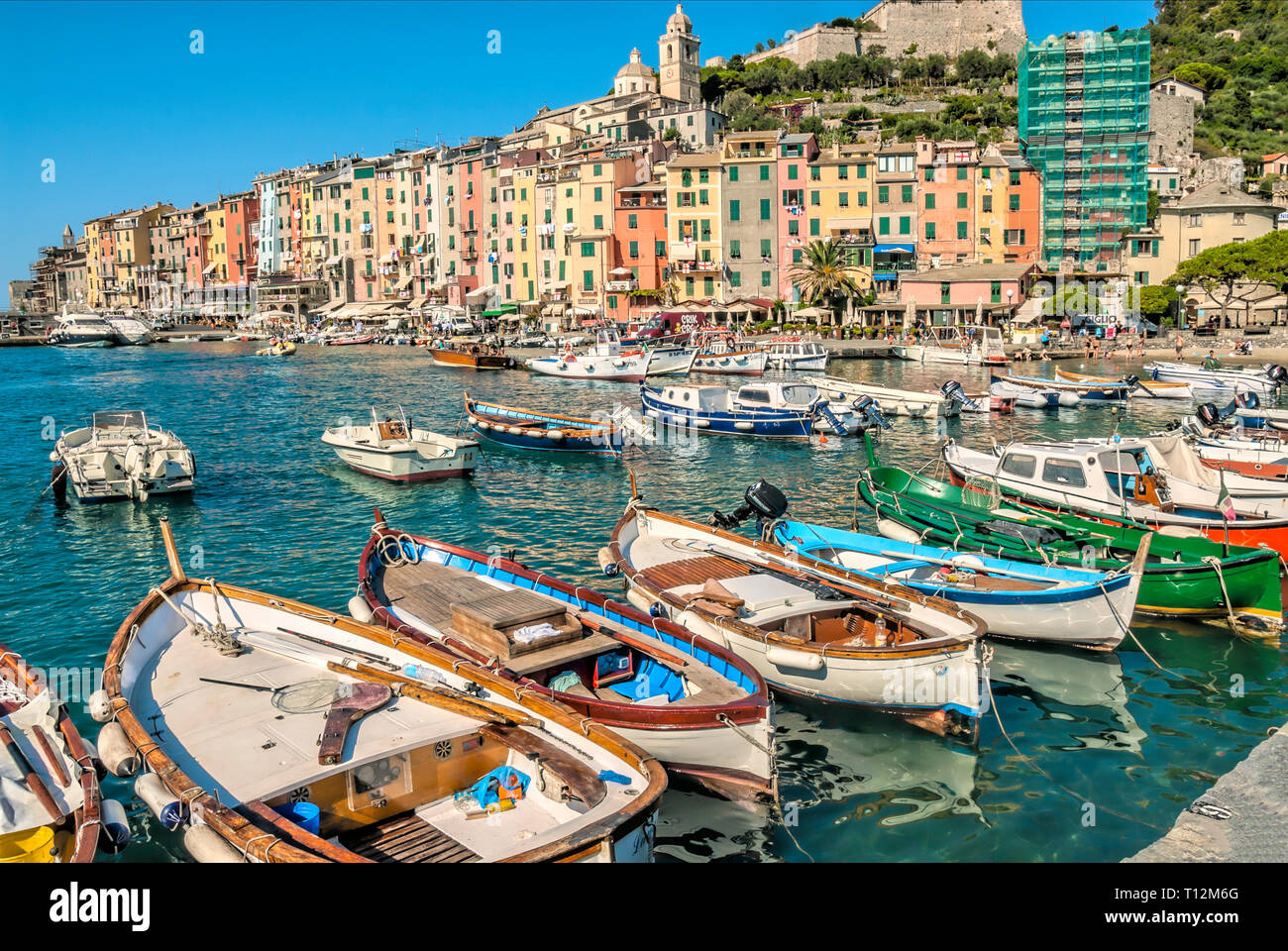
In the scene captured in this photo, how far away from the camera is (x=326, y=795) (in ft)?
29.3

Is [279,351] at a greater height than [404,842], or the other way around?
[279,351]

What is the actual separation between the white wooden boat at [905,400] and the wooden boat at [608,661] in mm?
28452

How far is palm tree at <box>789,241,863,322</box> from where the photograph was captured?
251 ft

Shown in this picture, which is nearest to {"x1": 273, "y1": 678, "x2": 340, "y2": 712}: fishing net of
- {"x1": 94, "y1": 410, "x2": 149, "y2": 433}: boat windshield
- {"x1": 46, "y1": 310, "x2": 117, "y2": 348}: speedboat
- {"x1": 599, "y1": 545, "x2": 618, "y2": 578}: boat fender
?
{"x1": 599, "y1": 545, "x2": 618, "y2": 578}: boat fender

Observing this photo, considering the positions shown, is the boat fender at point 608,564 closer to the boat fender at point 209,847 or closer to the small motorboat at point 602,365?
the boat fender at point 209,847

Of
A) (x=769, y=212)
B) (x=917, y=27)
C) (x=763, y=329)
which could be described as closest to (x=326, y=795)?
(x=763, y=329)

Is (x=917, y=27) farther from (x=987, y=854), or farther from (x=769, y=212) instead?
(x=987, y=854)

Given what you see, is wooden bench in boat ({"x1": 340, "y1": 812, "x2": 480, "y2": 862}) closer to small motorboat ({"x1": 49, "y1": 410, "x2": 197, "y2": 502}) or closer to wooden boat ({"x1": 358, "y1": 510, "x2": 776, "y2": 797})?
wooden boat ({"x1": 358, "y1": 510, "x2": 776, "y2": 797})

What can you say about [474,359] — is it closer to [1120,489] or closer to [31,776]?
[1120,489]

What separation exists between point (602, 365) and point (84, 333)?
76082 mm

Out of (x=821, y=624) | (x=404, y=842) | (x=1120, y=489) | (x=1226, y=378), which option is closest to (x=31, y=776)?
(x=404, y=842)

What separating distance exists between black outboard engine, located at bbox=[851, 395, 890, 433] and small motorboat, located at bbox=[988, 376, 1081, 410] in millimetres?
7781

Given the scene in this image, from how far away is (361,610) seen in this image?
14.6m

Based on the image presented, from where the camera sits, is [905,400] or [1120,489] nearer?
[1120,489]
